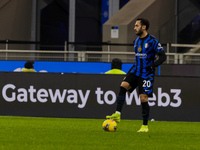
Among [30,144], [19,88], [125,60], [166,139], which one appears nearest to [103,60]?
[125,60]

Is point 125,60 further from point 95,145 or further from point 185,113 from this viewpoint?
point 95,145

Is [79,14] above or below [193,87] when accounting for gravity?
above

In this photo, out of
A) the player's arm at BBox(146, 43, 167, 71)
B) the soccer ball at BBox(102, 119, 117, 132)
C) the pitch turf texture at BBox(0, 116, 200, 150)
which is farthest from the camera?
the player's arm at BBox(146, 43, 167, 71)

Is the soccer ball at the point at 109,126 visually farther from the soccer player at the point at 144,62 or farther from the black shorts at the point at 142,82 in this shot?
the black shorts at the point at 142,82

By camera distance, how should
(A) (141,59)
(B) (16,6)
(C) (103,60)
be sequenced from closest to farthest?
(A) (141,59) → (C) (103,60) → (B) (16,6)

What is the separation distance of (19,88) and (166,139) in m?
7.27

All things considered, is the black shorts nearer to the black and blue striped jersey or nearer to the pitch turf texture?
the black and blue striped jersey

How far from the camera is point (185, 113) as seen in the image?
1570cm

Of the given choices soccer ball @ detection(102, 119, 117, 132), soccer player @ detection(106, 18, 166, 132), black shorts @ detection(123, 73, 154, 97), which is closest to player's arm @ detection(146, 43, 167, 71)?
soccer player @ detection(106, 18, 166, 132)

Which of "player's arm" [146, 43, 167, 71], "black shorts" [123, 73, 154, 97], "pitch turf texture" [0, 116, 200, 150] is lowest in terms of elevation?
"pitch turf texture" [0, 116, 200, 150]

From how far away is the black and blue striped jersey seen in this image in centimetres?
1066

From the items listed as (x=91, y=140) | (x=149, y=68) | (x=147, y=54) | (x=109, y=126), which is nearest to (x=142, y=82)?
(x=149, y=68)

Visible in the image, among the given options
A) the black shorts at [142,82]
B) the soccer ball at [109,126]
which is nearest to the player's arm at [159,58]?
the black shorts at [142,82]

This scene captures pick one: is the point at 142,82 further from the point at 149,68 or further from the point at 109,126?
the point at 109,126
